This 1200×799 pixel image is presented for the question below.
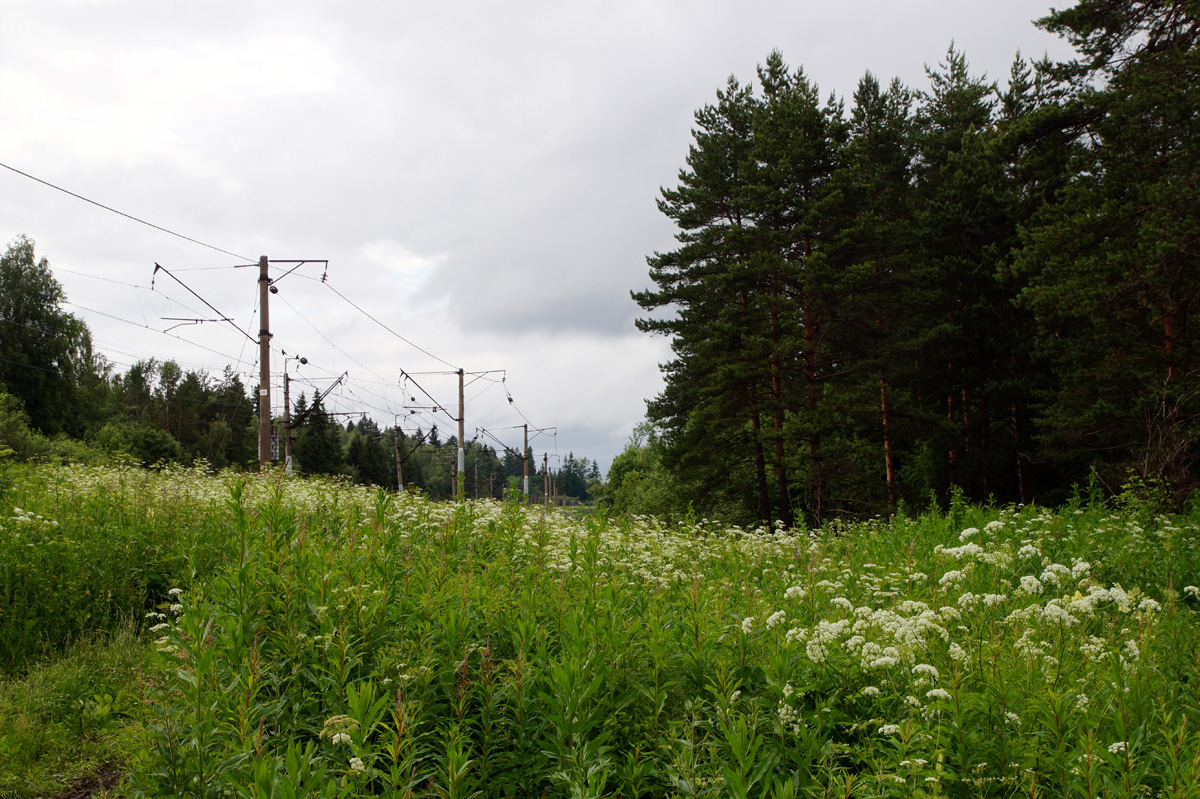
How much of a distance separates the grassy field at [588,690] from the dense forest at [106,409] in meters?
21.2

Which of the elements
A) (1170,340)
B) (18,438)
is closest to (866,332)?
(1170,340)

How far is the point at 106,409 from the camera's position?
186ft

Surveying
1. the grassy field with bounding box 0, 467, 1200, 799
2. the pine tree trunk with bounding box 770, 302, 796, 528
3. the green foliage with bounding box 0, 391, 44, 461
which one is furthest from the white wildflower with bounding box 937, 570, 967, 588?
the green foliage with bounding box 0, 391, 44, 461

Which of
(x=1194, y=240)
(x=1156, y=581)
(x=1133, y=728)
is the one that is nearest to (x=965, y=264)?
(x=1194, y=240)

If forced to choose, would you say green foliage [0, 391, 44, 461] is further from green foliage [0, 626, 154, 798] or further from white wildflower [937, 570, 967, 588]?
white wildflower [937, 570, 967, 588]

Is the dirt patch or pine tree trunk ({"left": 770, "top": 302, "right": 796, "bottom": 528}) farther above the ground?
pine tree trunk ({"left": 770, "top": 302, "right": 796, "bottom": 528})

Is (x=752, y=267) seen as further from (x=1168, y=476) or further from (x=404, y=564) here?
(x=404, y=564)

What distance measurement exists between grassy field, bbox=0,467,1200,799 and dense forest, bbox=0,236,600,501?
69.5ft

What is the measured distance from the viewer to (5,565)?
21.8 feet

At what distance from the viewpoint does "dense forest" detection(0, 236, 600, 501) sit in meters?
38.0

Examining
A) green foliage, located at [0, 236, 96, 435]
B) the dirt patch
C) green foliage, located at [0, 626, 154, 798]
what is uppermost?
green foliage, located at [0, 236, 96, 435]

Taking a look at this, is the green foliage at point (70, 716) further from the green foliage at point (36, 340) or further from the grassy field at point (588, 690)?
the green foliage at point (36, 340)

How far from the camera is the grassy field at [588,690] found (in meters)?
2.28

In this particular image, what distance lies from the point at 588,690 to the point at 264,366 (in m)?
16.2
